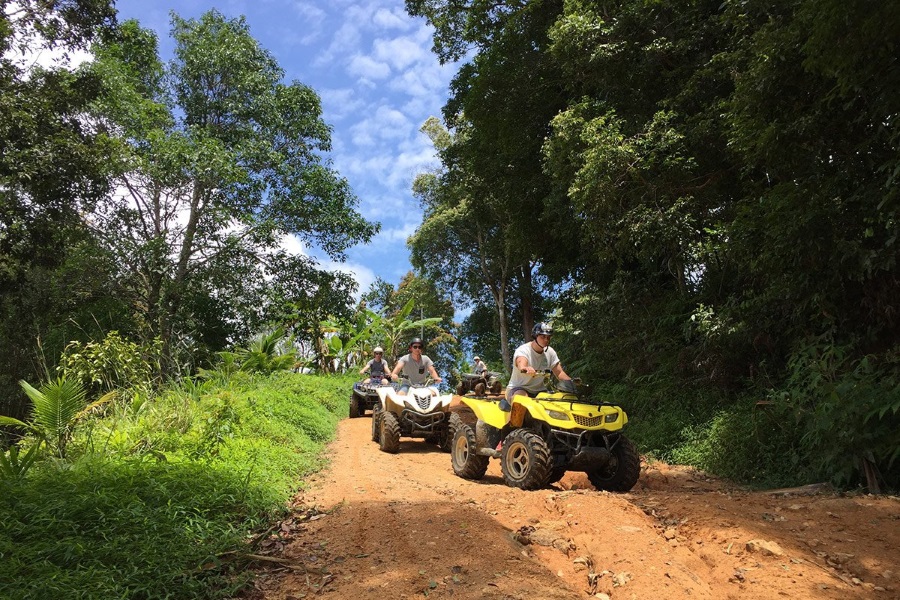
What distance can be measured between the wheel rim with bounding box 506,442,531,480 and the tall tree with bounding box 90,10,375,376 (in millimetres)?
12716

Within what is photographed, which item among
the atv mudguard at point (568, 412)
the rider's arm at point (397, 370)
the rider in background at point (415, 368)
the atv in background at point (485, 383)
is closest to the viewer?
the atv mudguard at point (568, 412)

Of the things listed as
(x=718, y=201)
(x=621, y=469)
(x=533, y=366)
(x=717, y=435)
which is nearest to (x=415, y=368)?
(x=533, y=366)

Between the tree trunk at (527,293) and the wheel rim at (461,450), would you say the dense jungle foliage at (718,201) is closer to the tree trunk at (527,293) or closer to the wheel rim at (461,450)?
the wheel rim at (461,450)

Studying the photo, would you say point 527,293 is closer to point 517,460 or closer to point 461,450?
point 461,450

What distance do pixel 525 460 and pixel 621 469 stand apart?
1037 mm

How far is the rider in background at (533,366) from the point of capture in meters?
6.48

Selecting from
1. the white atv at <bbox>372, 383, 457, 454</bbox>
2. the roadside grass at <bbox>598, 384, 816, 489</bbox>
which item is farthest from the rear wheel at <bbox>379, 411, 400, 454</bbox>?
the roadside grass at <bbox>598, 384, 816, 489</bbox>

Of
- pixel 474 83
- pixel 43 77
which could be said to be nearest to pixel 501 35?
pixel 474 83

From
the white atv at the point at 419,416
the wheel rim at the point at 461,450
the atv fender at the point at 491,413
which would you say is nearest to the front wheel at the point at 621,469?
the atv fender at the point at 491,413

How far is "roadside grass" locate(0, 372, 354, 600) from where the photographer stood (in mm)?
3334

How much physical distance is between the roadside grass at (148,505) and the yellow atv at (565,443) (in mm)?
2375

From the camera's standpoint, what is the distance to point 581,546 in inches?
162

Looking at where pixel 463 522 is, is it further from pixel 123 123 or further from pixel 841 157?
pixel 123 123

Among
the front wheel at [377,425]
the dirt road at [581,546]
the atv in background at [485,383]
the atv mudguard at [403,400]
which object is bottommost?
the dirt road at [581,546]
